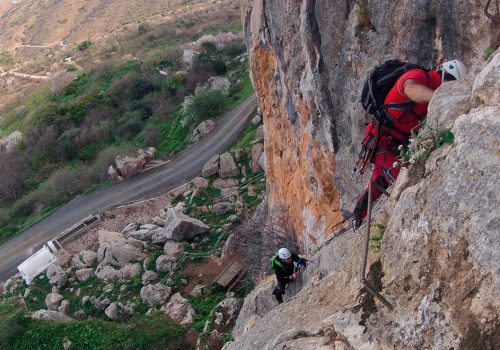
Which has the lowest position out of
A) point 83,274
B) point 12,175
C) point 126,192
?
point 126,192

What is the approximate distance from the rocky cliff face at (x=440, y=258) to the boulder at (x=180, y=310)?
1077cm

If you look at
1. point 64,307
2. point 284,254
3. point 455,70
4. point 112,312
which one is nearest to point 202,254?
point 112,312

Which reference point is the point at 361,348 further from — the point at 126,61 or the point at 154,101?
the point at 126,61

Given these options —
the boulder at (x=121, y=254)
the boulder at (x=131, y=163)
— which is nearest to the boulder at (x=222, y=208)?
the boulder at (x=121, y=254)

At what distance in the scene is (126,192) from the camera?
26.0m

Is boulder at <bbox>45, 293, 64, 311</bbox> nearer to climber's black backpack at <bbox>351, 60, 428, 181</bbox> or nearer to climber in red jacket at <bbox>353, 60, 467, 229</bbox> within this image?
climber in red jacket at <bbox>353, 60, 467, 229</bbox>

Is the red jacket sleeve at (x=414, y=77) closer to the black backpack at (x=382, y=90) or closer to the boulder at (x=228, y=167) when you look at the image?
the black backpack at (x=382, y=90)

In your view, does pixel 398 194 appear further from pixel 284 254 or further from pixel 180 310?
pixel 180 310

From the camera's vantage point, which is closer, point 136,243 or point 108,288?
point 108,288

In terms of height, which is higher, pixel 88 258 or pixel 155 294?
pixel 155 294

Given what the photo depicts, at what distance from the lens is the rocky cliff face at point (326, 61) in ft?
20.7

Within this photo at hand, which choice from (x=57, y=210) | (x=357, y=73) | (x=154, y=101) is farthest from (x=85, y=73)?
(x=357, y=73)

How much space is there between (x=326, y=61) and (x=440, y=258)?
6.04 meters

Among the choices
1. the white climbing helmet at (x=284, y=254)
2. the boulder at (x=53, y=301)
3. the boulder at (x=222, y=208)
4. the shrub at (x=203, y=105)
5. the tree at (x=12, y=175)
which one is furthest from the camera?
the tree at (x=12, y=175)
